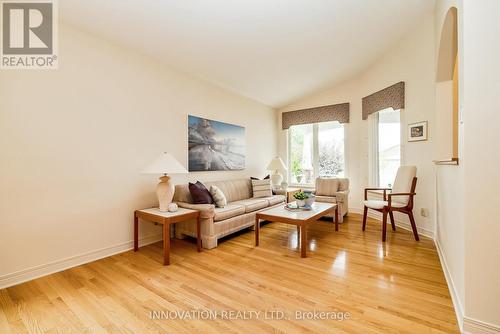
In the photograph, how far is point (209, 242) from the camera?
2.99 metres

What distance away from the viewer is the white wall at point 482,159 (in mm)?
1369

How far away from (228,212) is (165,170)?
41.5 inches

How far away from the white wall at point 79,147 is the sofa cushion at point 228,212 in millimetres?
957

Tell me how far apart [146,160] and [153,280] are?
1585mm

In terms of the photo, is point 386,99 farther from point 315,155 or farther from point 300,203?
point 300,203

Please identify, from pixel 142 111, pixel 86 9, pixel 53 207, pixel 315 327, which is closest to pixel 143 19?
pixel 86 9

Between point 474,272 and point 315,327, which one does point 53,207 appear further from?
point 474,272

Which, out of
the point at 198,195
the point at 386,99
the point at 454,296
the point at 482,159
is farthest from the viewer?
the point at 386,99

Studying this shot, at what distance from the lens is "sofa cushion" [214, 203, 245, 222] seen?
3.08 meters

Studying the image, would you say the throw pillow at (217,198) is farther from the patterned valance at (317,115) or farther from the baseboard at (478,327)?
the patterned valance at (317,115)

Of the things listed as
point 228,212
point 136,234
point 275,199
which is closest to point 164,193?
point 136,234

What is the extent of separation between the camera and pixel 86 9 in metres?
2.28

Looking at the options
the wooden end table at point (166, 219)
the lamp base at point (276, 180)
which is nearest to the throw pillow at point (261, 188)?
the lamp base at point (276, 180)

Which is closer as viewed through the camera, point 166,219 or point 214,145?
point 166,219
